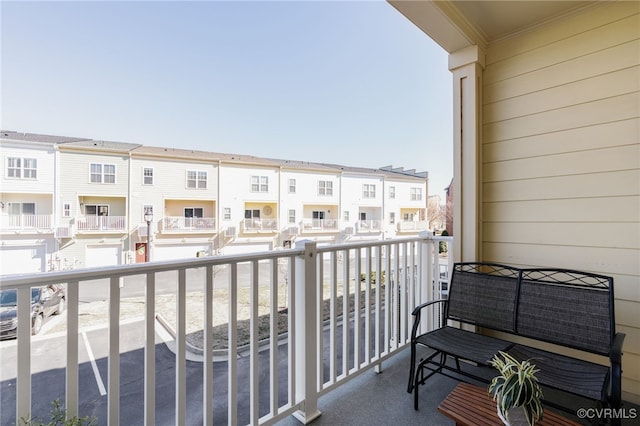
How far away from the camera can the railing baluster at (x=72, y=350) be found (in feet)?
2.95

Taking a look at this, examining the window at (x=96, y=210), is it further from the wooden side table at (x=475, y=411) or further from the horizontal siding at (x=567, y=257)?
the wooden side table at (x=475, y=411)

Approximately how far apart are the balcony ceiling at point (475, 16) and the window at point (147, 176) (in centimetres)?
1232

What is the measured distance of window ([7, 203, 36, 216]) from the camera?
7.64 m

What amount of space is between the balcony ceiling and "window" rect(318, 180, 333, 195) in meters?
11.9

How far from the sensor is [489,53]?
90.7 inches

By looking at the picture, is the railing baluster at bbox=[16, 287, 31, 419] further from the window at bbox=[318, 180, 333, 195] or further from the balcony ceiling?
the window at bbox=[318, 180, 333, 195]

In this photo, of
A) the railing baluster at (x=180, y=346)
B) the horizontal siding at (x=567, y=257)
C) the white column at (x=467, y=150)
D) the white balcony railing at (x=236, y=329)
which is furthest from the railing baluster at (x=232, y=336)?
the horizontal siding at (x=567, y=257)

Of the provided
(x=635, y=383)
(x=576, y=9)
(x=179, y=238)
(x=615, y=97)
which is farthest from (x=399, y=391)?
(x=179, y=238)

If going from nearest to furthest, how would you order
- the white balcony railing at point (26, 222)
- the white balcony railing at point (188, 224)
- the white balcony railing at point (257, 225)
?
the white balcony railing at point (26, 222), the white balcony railing at point (188, 224), the white balcony railing at point (257, 225)

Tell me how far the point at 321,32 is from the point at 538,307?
7042 millimetres

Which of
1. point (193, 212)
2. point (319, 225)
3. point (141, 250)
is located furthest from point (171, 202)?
point (319, 225)

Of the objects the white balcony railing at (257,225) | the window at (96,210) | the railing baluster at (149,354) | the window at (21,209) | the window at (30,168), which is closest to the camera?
the railing baluster at (149,354)

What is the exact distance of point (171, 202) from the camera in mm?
12602

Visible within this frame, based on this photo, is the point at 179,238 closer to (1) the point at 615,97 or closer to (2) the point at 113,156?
(2) the point at 113,156
